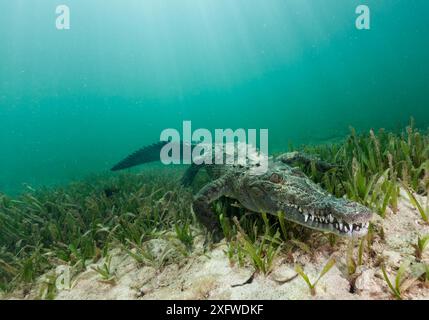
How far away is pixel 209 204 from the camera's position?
3.85m

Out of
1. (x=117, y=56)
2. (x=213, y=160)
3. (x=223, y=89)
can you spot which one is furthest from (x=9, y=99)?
(x=213, y=160)

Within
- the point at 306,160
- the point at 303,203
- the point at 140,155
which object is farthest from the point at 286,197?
the point at 140,155

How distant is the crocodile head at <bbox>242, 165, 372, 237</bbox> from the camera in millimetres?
2205

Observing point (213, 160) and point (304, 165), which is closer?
point (304, 165)

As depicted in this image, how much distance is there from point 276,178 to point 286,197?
1.30 ft

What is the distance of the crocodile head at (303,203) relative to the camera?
2.21 metres

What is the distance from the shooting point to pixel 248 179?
3.60 metres

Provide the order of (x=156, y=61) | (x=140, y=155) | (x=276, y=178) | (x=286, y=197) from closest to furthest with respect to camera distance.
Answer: (x=286, y=197)
(x=276, y=178)
(x=140, y=155)
(x=156, y=61)

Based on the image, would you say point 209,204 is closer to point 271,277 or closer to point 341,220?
point 271,277

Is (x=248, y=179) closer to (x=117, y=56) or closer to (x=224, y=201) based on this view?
(x=224, y=201)
